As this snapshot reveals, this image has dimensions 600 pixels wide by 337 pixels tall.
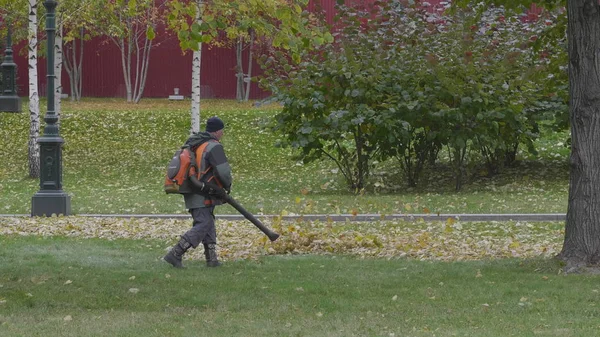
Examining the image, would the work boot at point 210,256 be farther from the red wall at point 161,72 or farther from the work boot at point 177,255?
the red wall at point 161,72

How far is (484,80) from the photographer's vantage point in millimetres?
20234

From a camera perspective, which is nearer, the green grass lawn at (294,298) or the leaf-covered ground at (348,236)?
the green grass lawn at (294,298)

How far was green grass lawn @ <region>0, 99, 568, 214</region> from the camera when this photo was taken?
1820 cm

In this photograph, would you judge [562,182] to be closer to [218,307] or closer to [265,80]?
[265,80]

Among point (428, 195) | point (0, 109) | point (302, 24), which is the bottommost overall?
point (428, 195)

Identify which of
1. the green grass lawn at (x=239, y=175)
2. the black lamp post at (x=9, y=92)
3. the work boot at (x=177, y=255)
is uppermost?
the black lamp post at (x=9, y=92)

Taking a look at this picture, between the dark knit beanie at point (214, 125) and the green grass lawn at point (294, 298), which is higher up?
→ the dark knit beanie at point (214, 125)

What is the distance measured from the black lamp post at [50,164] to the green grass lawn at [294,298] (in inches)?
213

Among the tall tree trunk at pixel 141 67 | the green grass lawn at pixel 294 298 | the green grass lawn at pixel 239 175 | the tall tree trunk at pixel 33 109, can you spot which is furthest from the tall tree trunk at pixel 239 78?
the green grass lawn at pixel 294 298

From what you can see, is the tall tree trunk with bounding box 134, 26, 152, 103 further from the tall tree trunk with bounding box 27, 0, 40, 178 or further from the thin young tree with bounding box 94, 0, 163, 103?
the tall tree trunk with bounding box 27, 0, 40, 178

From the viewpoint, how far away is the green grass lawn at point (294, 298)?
7598mm

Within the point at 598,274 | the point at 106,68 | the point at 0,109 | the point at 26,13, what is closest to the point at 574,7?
the point at 598,274

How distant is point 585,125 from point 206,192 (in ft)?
12.2

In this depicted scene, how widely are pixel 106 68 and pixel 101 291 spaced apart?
109ft
